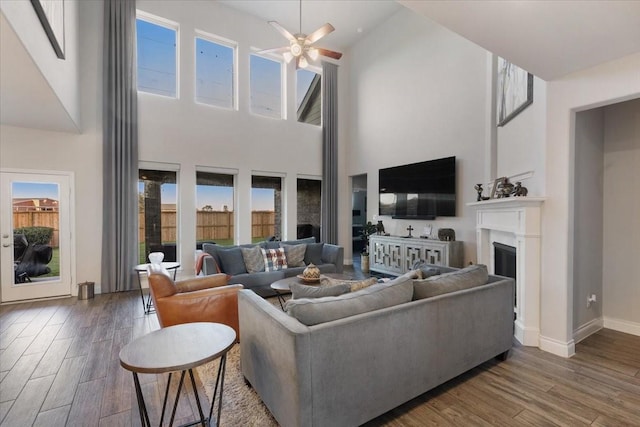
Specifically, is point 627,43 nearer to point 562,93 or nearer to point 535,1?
point 562,93

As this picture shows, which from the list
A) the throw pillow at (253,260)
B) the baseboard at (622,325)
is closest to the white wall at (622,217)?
the baseboard at (622,325)

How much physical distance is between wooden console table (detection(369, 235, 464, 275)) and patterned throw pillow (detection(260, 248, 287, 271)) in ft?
7.37

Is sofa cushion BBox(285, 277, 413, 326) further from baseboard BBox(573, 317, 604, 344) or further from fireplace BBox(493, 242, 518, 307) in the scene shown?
baseboard BBox(573, 317, 604, 344)

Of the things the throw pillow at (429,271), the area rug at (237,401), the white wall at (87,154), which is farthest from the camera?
the white wall at (87,154)

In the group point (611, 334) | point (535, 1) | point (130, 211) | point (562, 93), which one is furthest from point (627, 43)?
point (130, 211)

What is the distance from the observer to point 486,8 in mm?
1729

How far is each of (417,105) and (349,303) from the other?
523cm

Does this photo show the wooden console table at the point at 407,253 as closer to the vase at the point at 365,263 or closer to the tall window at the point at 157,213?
the vase at the point at 365,263

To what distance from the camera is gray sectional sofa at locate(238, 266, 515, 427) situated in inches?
60.5

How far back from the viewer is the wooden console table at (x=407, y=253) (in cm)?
495

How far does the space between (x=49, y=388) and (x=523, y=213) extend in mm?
4366

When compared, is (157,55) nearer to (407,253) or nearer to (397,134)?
(397,134)

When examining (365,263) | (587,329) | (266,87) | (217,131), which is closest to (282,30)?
(217,131)

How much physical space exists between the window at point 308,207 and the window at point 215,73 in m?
2.44
